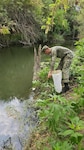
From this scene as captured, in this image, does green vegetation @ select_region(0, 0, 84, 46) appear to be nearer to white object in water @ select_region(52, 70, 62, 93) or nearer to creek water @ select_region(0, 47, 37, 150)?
creek water @ select_region(0, 47, 37, 150)

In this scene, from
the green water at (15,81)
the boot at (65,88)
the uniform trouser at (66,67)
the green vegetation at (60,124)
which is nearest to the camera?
the green vegetation at (60,124)

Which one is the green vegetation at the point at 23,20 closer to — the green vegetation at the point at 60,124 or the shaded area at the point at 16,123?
the shaded area at the point at 16,123

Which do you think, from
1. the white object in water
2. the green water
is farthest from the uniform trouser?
the green water

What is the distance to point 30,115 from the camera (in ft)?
21.9

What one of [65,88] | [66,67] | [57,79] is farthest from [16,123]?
[66,67]

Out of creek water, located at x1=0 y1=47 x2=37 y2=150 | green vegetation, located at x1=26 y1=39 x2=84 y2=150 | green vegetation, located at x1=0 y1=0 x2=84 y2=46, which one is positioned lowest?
green vegetation, located at x1=0 y1=0 x2=84 y2=46

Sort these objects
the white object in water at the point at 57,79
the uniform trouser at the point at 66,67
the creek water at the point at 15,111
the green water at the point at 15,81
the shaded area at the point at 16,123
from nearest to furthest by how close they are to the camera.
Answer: the shaded area at the point at 16,123 < the creek water at the point at 15,111 < the white object in water at the point at 57,79 < the uniform trouser at the point at 66,67 < the green water at the point at 15,81

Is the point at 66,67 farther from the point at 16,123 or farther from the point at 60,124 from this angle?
the point at 60,124

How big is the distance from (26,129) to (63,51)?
2.57 meters

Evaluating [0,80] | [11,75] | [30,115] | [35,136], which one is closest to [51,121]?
[35,136]

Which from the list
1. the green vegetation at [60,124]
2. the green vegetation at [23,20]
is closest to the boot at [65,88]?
the green vegetation at [60,124]

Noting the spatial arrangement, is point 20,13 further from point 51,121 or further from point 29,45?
point 51,121

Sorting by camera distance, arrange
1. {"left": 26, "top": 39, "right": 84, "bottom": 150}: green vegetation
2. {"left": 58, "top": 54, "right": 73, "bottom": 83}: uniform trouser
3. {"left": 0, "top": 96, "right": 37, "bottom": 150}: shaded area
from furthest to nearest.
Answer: {"left": 58, "top": 54, "right": 73, "bottom": 83}: uniform trouser, {"left": 0, "top": 96, "right": 37, "bottom": 150}: shaded area, {"left": 26, "top": 39, "right": 84, "bottom": 150}: green vegetation

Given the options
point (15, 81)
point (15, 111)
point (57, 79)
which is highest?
point (57, 79)
